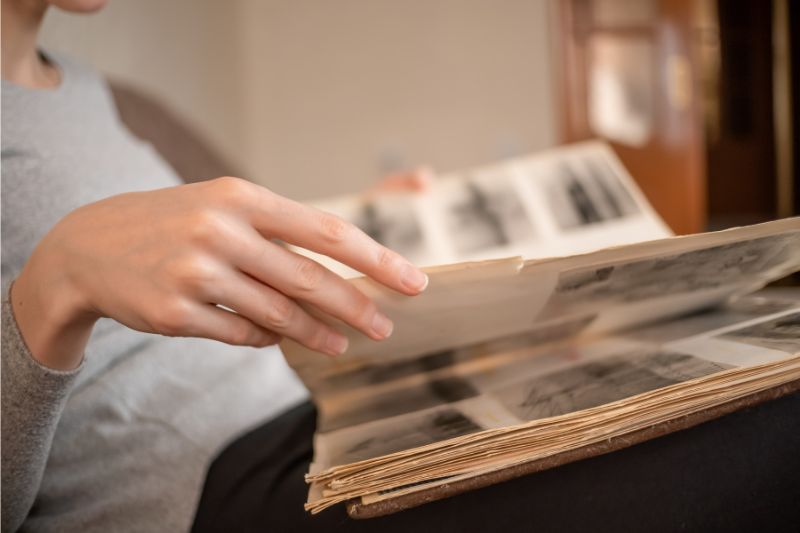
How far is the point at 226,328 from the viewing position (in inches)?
12.2

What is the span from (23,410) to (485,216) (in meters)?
0.54

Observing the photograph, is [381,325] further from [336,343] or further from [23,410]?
[23,410]

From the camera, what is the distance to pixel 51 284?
31 centimetres

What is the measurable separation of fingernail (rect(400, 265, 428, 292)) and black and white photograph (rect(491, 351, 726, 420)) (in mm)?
88

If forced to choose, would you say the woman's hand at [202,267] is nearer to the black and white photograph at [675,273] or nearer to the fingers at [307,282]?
the fingers at [307,282]

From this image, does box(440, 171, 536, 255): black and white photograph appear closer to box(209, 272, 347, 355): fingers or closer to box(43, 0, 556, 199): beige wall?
box(209, 272, 347, 355): fingers

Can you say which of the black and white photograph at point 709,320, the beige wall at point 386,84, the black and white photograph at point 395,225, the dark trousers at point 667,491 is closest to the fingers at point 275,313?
the dark trousers at point 667,491

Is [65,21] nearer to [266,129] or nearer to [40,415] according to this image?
[40,415]

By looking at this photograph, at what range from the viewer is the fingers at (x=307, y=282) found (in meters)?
0.29

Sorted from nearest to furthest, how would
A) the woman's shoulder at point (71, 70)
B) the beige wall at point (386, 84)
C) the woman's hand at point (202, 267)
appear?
the woman's hand at point (202, 267) < the woman's shoulder at point (71, 70) < the beige wall at point (386, 84)

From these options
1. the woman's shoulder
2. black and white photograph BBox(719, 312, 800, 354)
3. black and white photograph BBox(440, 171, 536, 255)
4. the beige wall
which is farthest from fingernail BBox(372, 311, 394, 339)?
the beige wall

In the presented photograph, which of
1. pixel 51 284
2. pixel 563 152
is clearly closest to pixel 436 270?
pixel 51 284

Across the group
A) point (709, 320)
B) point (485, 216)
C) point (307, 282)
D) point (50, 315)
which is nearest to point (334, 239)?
point (307, 282)

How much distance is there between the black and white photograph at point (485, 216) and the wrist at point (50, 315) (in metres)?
0.48
